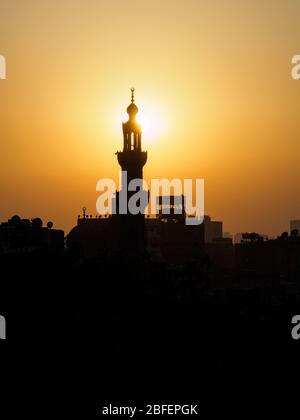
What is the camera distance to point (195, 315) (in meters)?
114

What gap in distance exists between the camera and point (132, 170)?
140375 millimetres

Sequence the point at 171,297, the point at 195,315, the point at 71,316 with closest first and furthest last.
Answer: the point at 71,316, the point at 195,315, the point at 171,297

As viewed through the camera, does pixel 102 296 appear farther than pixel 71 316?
Yes

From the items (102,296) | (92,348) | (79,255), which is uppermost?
(79,255)

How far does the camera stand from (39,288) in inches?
4670

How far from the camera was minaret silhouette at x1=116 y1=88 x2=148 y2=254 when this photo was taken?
13988 centimetres

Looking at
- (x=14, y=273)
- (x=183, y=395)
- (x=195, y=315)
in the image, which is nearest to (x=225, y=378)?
(x=183, y=395)

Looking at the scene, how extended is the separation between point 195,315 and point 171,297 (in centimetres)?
1084

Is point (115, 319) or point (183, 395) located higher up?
point (115, 319)

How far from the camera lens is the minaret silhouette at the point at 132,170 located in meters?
140

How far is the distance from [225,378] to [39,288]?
30463mm

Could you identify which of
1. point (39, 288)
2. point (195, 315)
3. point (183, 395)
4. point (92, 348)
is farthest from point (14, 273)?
point (183, 395)
